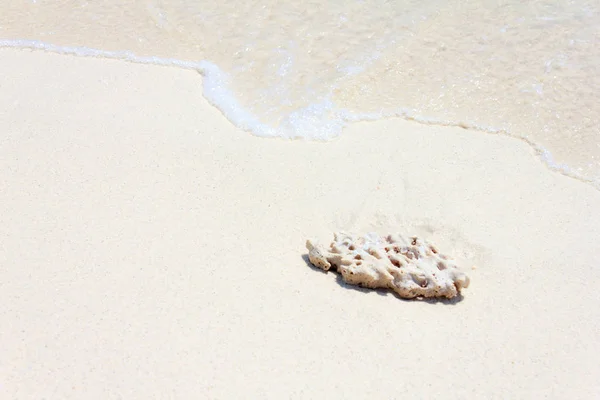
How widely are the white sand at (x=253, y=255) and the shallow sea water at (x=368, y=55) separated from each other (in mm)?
266

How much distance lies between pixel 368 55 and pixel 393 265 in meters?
2.53

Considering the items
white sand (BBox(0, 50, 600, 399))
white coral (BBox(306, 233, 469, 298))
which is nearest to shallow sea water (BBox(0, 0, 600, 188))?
white sand (BBox(0, 50, 600, 399))

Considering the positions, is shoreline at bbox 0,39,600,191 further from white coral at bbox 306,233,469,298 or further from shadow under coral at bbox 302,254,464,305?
shadow under coral at bbox 302,254,464,305

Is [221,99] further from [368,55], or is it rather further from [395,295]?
[395,295]

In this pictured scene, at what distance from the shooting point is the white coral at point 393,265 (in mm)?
2822

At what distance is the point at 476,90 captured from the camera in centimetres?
459

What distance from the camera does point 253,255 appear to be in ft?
9.72

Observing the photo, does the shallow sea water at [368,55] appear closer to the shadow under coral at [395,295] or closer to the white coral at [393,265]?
the white coral at [393,265]

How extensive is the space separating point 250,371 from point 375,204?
57.0 inches

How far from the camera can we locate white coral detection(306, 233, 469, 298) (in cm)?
282

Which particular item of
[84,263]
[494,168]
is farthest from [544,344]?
[84,263]

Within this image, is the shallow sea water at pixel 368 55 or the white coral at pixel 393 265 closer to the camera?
the white coral at pixel 393 265

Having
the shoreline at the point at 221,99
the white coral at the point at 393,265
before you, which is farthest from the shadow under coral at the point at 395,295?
the shoreline at the point at 221,99

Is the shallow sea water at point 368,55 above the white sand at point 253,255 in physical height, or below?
above
